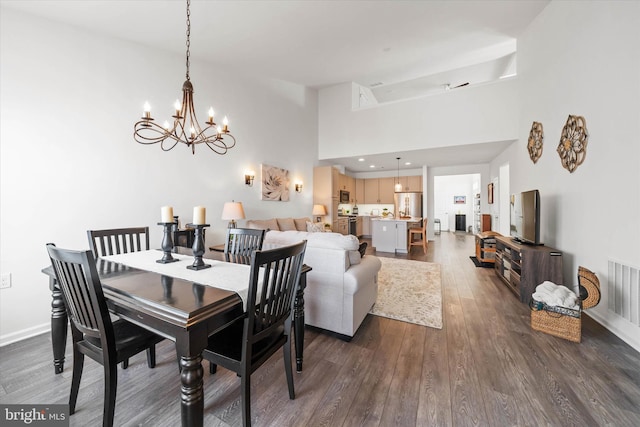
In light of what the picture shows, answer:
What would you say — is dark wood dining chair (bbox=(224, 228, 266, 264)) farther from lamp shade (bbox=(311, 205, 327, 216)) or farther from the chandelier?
lamp shade (bbox=(311, 205, 327, 216))

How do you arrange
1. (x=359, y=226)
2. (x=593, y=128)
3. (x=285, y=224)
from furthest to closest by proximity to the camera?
1. (x=359, y=226)
2. (x=285, y=224)
3. (x=593, y=128)

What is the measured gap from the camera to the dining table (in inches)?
40.7

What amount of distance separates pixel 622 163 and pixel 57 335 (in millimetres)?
4734

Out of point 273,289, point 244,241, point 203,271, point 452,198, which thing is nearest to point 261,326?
point 273,289

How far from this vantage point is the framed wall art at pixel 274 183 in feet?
16.6

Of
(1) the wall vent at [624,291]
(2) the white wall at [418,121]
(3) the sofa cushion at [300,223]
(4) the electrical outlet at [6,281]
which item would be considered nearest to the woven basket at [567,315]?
(1) the wall vent at [624,291]

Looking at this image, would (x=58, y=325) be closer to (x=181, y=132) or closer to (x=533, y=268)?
(x=181, y=132)

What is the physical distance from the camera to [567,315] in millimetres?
2154

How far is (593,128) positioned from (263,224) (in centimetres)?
454

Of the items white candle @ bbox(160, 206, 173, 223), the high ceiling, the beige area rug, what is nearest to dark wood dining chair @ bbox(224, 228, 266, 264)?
white candle @ bbox(160, 206, 173, 223)

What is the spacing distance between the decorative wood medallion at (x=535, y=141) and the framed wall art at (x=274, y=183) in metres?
4.44

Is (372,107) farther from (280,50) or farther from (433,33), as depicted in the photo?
(280,50)

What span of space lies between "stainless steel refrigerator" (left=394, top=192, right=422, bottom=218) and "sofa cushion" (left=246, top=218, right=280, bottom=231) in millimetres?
4446

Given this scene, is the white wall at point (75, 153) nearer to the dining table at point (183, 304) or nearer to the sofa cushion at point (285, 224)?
the dining table at point (183, 304)
